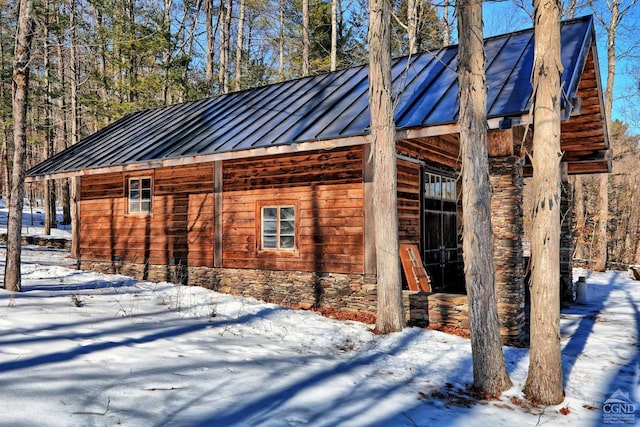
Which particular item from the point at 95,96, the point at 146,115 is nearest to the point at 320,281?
the point at 146,115

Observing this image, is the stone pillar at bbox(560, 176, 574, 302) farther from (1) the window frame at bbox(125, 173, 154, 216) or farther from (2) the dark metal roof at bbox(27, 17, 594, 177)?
(1) the window frame at bbox(125, 173, 154, 216)

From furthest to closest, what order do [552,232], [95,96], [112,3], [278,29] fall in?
[278,29] → [95,96] → [112,3] → [552,232]

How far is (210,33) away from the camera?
26781mm

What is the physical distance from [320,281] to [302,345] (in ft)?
11.3

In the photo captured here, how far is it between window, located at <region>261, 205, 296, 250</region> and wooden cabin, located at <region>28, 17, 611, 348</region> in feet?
0.11

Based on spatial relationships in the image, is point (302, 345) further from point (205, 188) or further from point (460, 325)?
point (205, 188)

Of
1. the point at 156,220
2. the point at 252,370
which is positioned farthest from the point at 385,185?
the point at 156,220

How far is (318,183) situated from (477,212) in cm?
551

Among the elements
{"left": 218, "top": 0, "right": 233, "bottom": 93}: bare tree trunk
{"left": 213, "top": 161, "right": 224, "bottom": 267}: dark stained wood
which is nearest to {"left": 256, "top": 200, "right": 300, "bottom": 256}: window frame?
{"left": 213, "top": 161, "right": 224, "bottom": 267}: dark stained wood

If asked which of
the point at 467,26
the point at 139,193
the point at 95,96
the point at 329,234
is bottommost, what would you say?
the point at 329,234

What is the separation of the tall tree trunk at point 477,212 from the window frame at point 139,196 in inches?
425

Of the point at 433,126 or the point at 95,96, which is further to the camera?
the point at 95,96

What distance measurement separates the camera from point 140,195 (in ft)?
46.1

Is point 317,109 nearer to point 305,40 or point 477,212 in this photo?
point 477,212
